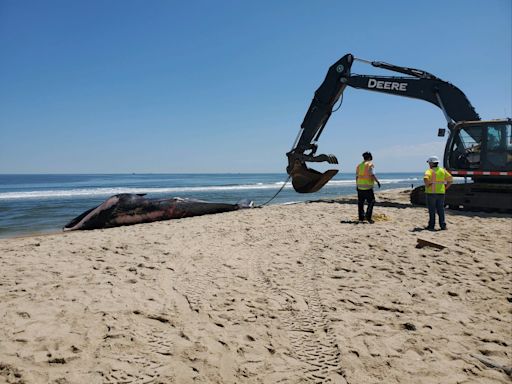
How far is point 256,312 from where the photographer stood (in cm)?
359

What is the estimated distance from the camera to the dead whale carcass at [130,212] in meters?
9.31

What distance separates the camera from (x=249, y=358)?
285 centimetres

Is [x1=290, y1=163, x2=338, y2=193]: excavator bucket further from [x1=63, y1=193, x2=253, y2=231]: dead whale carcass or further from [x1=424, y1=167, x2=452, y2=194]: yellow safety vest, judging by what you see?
[x1=424, y1=167, x2=452, y2=194]: yellow safety vest

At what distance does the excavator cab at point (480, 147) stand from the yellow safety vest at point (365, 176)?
437 cm

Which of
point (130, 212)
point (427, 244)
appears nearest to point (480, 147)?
point (427, 244)

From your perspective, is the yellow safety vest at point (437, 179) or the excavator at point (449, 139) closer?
the yellow safety vest at point (437, 179)

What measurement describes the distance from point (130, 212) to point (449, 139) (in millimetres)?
10256

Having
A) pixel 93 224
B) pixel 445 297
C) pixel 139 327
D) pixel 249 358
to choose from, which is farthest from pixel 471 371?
pixel 93 224

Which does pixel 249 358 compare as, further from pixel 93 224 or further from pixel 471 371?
pixel 93 224

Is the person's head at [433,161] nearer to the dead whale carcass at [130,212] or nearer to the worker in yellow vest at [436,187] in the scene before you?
the worker in yellow vest at [436,187]

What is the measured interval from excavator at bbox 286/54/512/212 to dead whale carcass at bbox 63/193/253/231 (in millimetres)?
4305

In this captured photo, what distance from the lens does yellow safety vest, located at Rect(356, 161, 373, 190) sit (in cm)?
858

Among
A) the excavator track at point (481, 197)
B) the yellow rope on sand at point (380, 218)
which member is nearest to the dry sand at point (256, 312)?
the yellow rope on sand at point (380, 218)

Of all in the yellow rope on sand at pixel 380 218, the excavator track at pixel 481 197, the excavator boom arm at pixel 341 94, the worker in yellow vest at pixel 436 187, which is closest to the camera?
the worker in yellow vest at pixel 436 187
